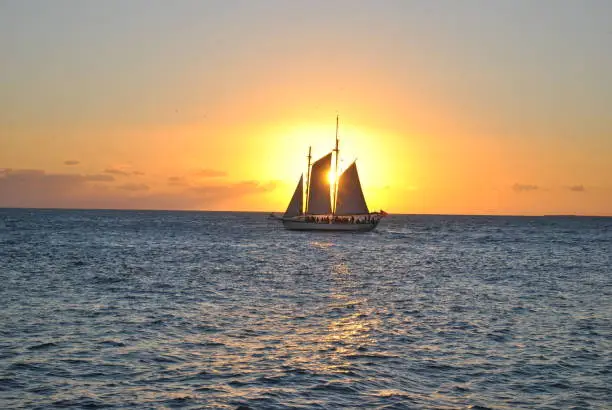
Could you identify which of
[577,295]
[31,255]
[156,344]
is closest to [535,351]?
[156,344]

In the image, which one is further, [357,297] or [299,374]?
[357,297]

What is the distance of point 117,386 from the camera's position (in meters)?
22.3

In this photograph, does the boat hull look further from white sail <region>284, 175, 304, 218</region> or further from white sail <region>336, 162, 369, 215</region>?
white sail <region>336, 162, 369, 215</region>

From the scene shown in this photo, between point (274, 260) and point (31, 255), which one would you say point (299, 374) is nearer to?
point (274, 260)

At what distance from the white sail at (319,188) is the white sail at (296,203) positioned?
2.65 metres

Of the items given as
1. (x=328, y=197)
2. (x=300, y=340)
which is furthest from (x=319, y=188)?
(x=300, y=340)

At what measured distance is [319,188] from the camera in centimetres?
14112

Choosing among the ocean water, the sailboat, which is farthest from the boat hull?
the ocean water

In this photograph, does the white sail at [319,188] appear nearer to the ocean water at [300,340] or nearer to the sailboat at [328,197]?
the sailboat at [328,197]

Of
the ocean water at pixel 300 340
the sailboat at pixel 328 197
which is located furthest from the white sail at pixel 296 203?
the ocean water at pixel 300 340

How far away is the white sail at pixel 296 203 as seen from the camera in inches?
5633

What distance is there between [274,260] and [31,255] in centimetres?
2951

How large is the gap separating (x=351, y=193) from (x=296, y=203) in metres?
15.3

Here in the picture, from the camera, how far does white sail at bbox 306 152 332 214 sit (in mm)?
140962
